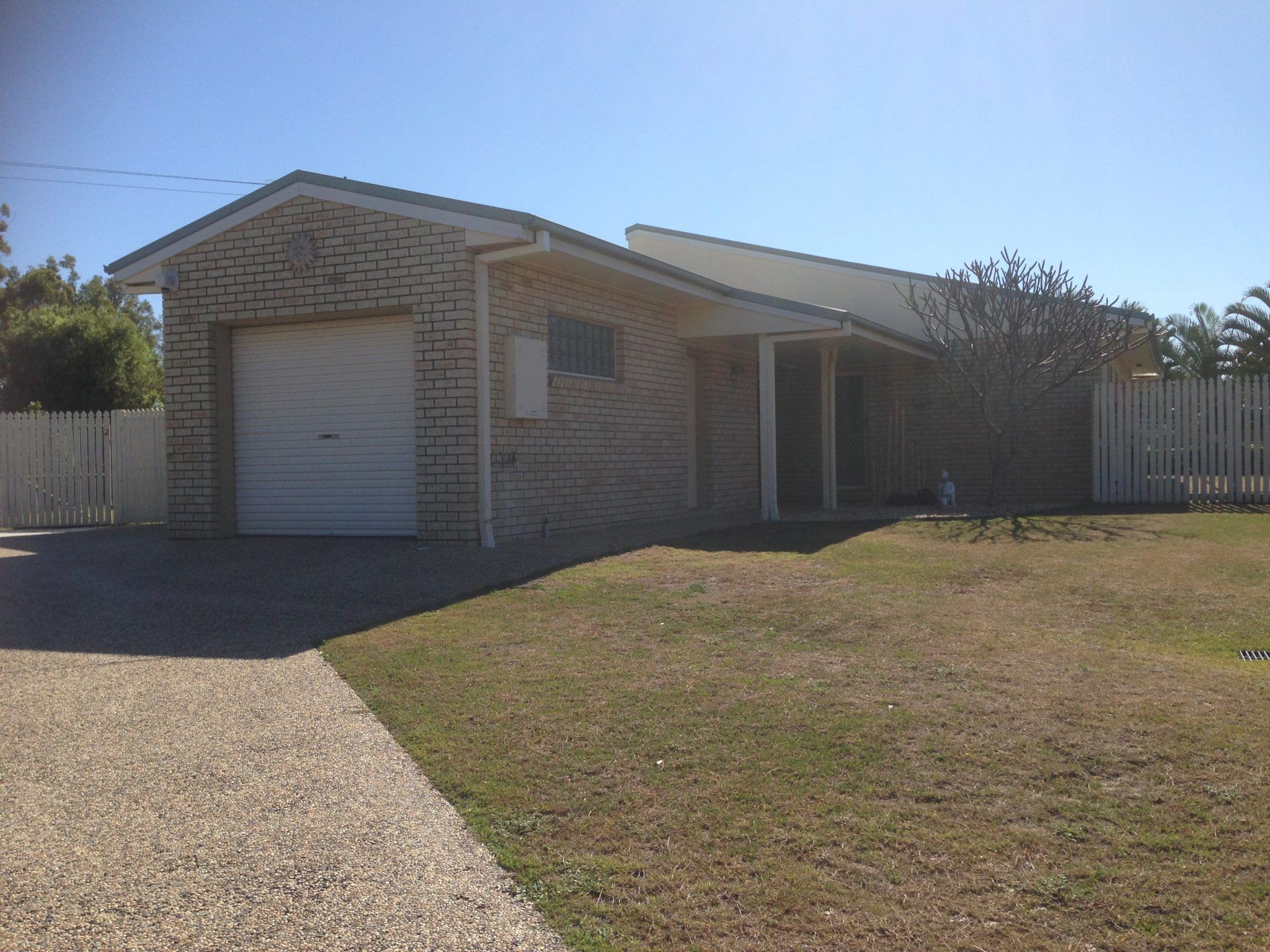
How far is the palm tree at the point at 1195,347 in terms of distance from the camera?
31.0m

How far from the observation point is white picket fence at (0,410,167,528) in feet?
53.4

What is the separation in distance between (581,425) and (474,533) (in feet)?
8.53

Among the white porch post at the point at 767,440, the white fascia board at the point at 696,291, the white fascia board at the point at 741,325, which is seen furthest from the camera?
the white porch post at the point at 767,440

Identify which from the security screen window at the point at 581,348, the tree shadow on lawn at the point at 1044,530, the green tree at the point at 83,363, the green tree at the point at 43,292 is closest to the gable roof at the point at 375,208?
the security screen window at the point at 581,348

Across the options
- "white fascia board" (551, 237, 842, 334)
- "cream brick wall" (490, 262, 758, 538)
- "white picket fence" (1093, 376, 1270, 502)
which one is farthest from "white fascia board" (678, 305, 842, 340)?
"white picket fence" (1093, 376, 1270, 502)

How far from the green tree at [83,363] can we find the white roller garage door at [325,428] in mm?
14225

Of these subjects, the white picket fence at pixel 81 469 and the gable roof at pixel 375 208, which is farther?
the white picket fence at pixel 81 469

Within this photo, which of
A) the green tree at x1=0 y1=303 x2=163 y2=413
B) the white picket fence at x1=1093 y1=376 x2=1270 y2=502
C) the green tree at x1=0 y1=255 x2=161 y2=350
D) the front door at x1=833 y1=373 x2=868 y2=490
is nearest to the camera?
the white picket fence at x1=1093 y1=376 x2=1270 y2=502

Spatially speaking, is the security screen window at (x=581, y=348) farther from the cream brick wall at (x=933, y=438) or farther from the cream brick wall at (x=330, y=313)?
the cream brick wall at (x=933, y=438)

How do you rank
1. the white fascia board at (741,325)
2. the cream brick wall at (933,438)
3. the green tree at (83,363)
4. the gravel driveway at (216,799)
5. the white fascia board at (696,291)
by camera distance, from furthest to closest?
1. the green tree at (83,363)
2. the cream brick wall at (933,438)
3. the white fascia board at (741,325)
4. the white fascia board at (696,291)
5. the gravel driveway at (216,799)

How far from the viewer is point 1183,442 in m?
15.9

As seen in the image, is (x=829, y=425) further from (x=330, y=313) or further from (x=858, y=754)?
(x=858, y=754)

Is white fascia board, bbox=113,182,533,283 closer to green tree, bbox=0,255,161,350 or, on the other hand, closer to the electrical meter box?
the electrical meter box

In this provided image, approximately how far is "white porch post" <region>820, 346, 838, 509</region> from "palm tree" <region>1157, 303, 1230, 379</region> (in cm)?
1899
